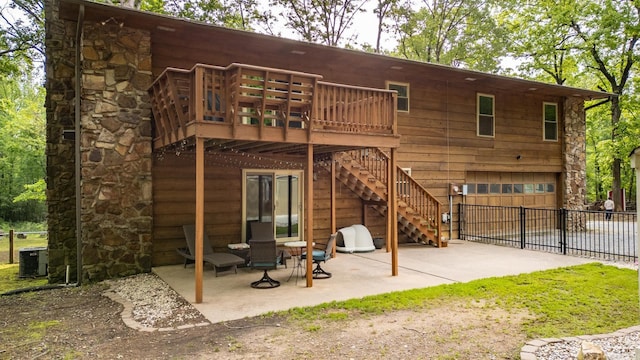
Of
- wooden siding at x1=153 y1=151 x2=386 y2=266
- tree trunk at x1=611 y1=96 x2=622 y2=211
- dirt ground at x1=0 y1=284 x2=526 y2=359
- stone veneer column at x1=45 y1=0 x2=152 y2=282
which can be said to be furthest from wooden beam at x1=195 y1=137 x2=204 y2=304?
tree trunk at x1=611 y1=96 x2=622 y2=211

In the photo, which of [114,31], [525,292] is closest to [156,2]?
[114,31]

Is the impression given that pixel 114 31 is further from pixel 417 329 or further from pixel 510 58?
pixel 510 58

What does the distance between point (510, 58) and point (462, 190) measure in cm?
1550

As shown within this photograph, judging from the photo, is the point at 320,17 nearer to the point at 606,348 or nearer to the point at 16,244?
the point at 16,244

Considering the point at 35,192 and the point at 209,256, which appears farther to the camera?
the point at 35,192

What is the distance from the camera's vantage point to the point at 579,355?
3.87 m

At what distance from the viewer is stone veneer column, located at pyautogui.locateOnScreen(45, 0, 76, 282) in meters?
8.70

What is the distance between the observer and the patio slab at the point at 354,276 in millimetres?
6066

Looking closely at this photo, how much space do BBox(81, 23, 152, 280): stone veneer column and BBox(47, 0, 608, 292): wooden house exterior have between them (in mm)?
20

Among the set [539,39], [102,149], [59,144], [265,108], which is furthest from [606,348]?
[539,39]

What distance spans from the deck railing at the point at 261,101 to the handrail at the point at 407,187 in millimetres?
2656

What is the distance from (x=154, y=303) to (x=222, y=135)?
8.72 feet

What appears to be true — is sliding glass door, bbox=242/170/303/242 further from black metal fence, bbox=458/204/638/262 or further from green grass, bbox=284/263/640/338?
black metal fence, bbox=458/204/638/262

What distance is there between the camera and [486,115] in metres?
13.7
